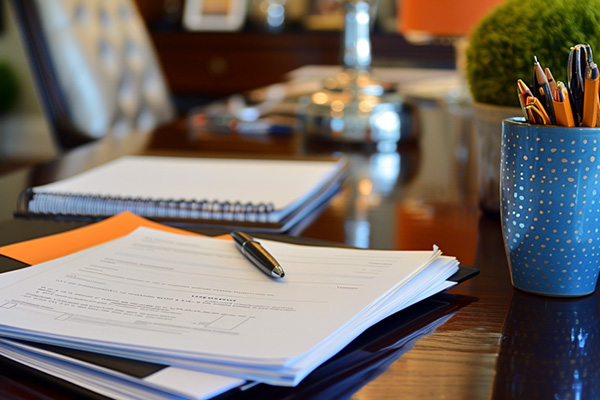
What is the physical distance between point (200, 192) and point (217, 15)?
2.69 m

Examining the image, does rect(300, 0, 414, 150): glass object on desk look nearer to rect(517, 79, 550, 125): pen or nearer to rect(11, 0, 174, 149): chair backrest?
rect(11, 0, 174, 149): chair backrest

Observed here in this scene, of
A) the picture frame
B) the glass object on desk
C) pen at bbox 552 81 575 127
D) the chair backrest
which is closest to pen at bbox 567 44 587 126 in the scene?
pen at bbox 552 81 575 127

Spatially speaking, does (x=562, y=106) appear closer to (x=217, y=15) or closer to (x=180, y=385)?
(x=180, y=385)

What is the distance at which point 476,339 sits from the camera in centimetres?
42

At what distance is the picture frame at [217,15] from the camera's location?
3.29 m

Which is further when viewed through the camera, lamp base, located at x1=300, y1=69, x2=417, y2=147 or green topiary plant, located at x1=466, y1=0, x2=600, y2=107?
lamp base, located at x1=300, y1=69, x2=417, y2=147

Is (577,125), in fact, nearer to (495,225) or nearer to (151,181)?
(495,225)

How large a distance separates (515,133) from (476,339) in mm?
141

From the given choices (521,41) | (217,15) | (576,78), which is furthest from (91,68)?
(217,15)

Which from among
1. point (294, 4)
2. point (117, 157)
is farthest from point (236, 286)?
point (294, 4)

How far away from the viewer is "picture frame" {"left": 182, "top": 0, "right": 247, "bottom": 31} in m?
3.29

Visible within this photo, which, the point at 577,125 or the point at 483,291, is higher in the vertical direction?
the point at 577,125

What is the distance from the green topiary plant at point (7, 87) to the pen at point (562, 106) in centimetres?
352

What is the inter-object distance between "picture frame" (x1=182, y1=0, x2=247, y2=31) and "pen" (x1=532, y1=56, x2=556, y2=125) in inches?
116
